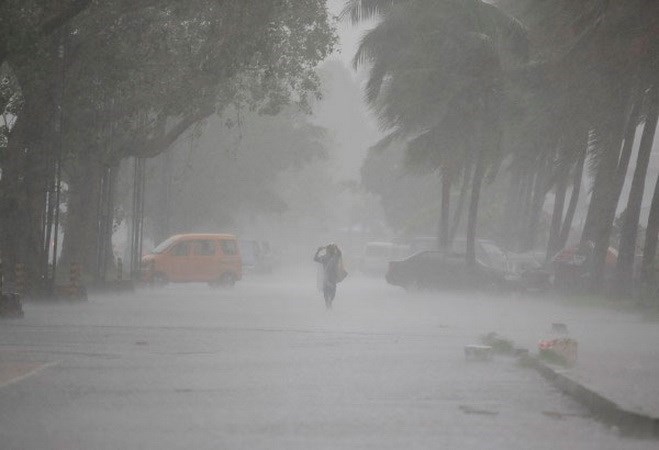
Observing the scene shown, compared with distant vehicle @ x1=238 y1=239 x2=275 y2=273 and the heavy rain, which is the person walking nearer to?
the heavy rain

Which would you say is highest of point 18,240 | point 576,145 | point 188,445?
point 576,145

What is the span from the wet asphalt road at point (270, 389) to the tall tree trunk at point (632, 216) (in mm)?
8542

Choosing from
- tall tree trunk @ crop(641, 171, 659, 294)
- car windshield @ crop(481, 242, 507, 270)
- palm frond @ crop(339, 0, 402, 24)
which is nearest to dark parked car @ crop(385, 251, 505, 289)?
car windshield @ crop(481, 242, 507, 270)

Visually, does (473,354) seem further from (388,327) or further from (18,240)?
(18,240)

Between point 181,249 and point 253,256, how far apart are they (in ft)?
51.4

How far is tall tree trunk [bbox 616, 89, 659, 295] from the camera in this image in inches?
1373

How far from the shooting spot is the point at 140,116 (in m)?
37.6

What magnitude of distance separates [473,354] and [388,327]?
7.79 meters

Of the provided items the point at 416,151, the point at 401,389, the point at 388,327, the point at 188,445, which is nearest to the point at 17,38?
the point at 388,327

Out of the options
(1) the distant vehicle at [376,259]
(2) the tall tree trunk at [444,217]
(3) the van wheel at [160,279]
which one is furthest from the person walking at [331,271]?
(1) the distant vehicle at [376,259]

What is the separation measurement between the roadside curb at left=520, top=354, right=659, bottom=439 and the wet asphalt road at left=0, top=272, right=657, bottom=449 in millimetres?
127

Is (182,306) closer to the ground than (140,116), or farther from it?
closer to the ground

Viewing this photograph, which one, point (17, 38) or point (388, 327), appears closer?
point (17, 38)

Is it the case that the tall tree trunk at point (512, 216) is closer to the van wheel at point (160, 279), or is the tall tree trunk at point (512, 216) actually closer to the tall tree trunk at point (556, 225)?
the tall tree trunk at point (556, 225)
